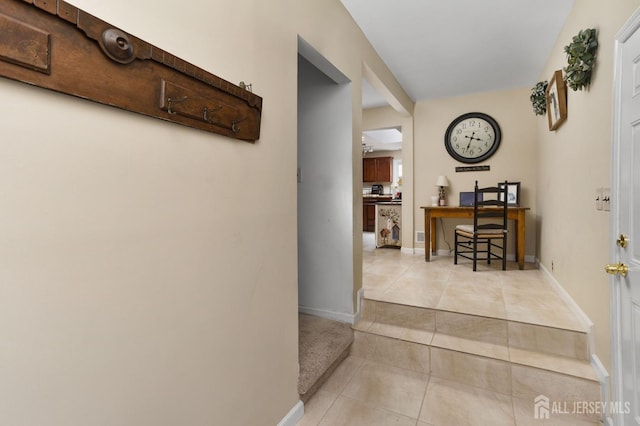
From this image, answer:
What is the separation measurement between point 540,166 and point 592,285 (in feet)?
7.65

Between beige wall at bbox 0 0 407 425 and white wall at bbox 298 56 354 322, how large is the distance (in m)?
0.84

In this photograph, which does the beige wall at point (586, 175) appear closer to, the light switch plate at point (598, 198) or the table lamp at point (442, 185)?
the light switch plate at point (598, 198)

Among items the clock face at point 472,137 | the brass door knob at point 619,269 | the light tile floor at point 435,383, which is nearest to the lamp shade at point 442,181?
the clock face at point 472,137

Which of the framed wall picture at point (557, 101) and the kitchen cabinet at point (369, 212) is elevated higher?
the framed wall picture at point (557, 101)

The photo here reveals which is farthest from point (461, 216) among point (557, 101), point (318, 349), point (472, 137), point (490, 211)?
point (318, 349)

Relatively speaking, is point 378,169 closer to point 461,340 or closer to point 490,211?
point 490,211

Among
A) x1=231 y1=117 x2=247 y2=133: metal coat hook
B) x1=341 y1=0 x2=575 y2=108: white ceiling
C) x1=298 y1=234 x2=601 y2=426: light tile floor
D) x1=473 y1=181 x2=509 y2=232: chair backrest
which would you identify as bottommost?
x1=298 y1=234 x2=601 y2=426: light tile floor

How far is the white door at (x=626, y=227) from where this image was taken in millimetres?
1269

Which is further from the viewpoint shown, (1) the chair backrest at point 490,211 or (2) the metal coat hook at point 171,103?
(1) the chair backrest at point 490,211

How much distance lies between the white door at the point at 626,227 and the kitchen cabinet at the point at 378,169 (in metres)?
7.08

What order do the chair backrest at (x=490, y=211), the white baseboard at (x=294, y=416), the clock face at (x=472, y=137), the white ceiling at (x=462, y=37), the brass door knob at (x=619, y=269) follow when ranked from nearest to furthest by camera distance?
the brass door knob at (x=619, y=269)
the white baseboard at (x=294, y=416)
the white ceiling at (x=462, y=37)
the chair backrest at (x=490, y=211)
the clock face at (x=472, y=137)

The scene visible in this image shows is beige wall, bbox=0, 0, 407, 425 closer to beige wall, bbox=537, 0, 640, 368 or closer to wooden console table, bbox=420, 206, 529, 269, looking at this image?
beige wall, bbox=537, 0, 640, 368

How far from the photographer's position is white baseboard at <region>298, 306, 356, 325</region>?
2.42m

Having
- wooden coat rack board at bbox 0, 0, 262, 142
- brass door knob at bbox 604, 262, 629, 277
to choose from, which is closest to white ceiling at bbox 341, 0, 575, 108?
wooden coat rack board at bbox 0, 0, 262, 142
